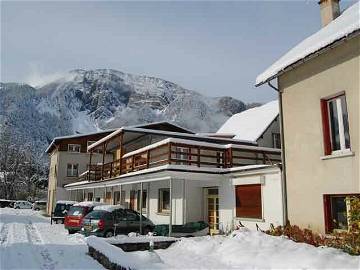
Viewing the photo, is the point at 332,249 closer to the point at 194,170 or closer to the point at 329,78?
the point at 329,78

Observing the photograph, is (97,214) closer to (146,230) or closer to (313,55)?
(146,230)

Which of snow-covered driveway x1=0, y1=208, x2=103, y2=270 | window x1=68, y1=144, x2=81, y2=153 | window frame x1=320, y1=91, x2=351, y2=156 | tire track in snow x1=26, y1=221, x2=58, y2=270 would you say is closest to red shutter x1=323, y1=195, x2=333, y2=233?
window frame x1=320, y1=91, x2=351, y2=156

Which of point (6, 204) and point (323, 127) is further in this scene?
point (6, 204)

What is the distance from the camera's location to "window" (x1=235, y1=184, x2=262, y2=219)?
52.4ft

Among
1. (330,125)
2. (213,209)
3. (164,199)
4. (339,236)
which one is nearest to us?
(339,236)

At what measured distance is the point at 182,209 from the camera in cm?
1984

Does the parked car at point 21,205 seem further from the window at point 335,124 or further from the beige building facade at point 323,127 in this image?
the window at point 335,124

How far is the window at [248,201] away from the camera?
52.4ft

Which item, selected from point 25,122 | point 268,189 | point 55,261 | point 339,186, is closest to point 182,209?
point 268,189

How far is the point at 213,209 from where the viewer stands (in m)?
19.5

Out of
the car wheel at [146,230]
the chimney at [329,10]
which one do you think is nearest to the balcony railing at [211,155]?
the car wheel at [146,230]

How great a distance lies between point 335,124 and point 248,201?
5765mm

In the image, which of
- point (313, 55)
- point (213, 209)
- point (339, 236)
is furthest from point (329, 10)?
point (213, 209)

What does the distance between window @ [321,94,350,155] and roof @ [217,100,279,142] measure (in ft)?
45.1
